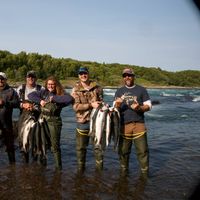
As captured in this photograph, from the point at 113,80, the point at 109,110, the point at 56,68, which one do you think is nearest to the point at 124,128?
the point at 109,110

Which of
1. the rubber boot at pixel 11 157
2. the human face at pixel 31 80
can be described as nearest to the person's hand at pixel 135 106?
the human face at pixel 31 80

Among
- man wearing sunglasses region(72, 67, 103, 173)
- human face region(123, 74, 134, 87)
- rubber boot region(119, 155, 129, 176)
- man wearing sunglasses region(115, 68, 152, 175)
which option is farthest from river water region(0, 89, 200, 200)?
human face region(123, 74, 134, 87)

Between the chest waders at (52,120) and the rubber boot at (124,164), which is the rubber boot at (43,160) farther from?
the rubber boot at (124,164)

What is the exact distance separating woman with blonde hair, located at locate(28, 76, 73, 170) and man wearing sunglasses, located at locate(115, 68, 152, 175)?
110 centimetres

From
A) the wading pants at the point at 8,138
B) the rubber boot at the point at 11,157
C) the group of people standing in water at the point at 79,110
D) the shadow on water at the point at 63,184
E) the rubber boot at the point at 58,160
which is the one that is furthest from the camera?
the rubber boot at the point at 11,157

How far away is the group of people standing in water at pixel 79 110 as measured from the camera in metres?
6.79

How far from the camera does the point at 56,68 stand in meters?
115

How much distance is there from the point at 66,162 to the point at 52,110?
2211mm

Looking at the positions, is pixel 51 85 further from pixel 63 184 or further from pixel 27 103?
pixel 63 184

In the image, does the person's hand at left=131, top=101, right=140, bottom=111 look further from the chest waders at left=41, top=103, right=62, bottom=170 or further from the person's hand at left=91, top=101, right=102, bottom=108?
the chest waders at left=41, top=103, right=62, bottom=170

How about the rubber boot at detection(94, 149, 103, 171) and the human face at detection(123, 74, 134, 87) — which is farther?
the rubber boot at detection(94, 149, 103, 171)

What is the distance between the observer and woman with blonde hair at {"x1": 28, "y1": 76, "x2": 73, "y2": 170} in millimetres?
7066

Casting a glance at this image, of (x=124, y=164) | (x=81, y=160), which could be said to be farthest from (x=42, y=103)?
(x=124, y=164)

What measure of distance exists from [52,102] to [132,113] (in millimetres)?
1647
